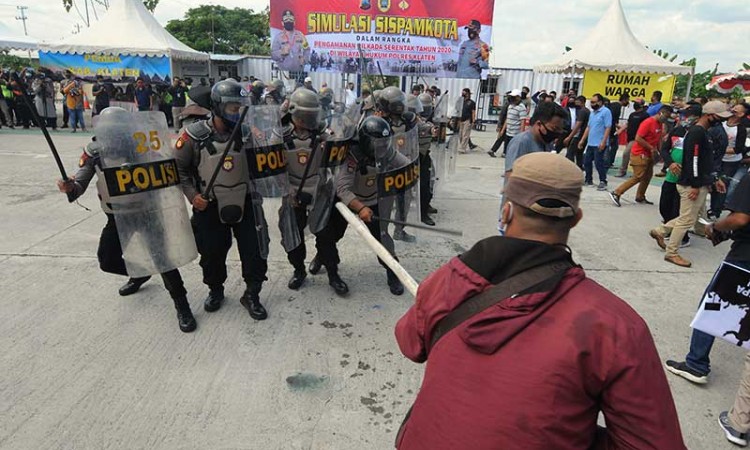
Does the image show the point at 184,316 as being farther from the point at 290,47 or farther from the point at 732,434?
the point at 290,47

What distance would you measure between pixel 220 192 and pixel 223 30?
5023 centimetres

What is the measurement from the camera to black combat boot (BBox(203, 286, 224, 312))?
393 cm

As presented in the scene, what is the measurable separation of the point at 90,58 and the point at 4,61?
81.6 feet

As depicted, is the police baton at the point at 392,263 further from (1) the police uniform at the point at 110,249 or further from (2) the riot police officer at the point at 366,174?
(1) the police uniform at the point at 110,249

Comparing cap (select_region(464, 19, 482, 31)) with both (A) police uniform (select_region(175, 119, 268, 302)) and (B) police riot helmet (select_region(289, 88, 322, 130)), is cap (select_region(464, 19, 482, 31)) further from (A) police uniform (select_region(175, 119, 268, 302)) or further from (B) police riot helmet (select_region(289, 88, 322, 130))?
(A) police uniform (select_region(175, 119, 268, 302))

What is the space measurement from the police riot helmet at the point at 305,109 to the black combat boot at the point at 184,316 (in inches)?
64.7

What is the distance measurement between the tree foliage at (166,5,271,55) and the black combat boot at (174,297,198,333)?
44.5 metres

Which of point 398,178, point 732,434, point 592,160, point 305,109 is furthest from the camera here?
point 592,160

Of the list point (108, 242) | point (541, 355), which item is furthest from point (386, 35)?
point (541, 355)

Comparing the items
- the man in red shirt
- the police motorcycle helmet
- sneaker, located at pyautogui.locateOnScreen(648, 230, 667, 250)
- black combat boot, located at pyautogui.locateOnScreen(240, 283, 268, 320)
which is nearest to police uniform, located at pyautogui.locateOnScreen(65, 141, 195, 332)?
black combat boot, located at pyautogui.locateOnScreen(240, 283, 268, 320)

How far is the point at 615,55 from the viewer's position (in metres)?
15.9

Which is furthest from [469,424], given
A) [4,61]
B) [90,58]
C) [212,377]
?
[4,61]

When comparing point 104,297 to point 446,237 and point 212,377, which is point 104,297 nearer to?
point 212,377

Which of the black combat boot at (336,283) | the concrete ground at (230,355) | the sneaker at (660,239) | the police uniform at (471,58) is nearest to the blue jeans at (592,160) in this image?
the sneaker at (660,239)
